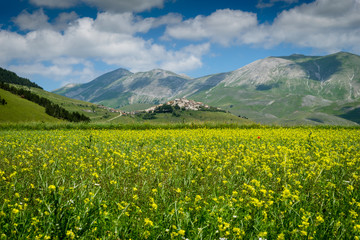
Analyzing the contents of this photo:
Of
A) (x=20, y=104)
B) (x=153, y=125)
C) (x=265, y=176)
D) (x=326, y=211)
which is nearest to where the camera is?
(x=326, y=211)

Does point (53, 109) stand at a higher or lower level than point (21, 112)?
higher

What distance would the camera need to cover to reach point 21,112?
98.4 meters

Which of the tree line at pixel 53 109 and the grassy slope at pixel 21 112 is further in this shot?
the tree line at pixel 53 109

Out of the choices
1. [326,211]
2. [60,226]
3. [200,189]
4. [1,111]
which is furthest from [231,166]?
[1,111]

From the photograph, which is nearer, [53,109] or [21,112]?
[21,112]

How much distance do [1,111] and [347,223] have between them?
11549cm

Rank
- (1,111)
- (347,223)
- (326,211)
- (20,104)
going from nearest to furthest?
(347,223)
(326,211)
(1,111)
(20,104)

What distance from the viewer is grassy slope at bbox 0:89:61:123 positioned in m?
91.7

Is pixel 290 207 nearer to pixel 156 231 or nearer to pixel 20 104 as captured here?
pixel 156 231

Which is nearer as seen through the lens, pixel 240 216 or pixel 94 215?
pixel 94 215

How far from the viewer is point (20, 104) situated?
104375 mm

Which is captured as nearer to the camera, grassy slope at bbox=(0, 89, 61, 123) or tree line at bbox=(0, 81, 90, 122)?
grassy slope at bbox=(0, 89, 61, 123)

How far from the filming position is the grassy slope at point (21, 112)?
9169cm

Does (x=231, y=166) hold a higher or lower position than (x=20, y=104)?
lower
